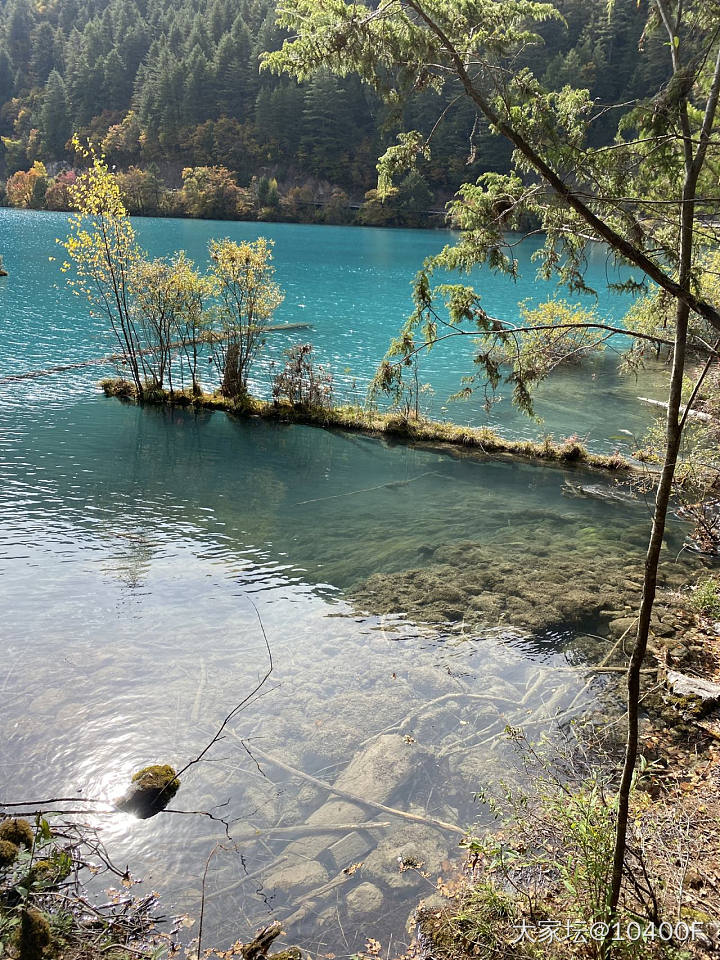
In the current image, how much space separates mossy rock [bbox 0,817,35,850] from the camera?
22.7 feet

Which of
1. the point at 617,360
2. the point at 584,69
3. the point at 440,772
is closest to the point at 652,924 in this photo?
the point at 440,772

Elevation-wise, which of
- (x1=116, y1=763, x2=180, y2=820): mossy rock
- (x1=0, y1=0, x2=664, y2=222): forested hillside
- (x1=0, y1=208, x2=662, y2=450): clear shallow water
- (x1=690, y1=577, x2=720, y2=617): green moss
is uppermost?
(x1=0, y1=0, x2=664, y2=222): forested hillside

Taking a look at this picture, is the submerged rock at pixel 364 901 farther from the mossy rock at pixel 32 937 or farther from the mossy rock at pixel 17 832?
the mossy rock at pixel 17 832

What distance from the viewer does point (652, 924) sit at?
15.1 ft

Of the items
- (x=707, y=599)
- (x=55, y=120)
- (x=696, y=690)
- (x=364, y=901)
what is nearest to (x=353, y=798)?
(x=364, y=901)

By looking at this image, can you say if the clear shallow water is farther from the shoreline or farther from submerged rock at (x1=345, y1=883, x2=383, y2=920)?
submerged rock at (x1=345, y1=883, x2=383, y2=920)

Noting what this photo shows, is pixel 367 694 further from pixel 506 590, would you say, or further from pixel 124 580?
pixel 124 580

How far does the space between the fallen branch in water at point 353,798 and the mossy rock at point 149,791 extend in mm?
1162

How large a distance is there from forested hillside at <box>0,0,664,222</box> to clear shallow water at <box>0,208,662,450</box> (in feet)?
85.8

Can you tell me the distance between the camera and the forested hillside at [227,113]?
106m

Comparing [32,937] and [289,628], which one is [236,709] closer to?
[289,628]

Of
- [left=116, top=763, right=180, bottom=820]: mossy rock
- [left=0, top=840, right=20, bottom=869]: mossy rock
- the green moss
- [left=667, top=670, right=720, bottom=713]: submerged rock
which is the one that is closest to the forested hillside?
the green moss

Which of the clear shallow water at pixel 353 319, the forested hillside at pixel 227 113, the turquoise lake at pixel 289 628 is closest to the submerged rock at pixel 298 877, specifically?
the turquoise lake at pixel 289 628

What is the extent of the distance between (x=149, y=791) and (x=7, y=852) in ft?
6.12
